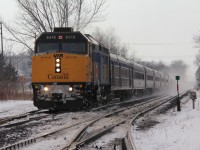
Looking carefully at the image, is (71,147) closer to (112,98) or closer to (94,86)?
Result: (94,86)

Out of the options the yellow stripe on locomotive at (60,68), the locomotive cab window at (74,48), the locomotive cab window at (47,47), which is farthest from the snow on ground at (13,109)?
the locomotive cab window at (74,48)

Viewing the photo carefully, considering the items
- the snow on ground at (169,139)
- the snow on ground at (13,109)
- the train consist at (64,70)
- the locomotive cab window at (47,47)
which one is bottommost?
the snow on ground at (169,139)

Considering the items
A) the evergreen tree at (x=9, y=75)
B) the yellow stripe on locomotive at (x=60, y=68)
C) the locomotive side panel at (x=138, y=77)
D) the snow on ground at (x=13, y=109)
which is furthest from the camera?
the locomotive side panel at (x=138, y=77)

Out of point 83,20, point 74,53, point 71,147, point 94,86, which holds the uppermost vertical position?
point 83,20

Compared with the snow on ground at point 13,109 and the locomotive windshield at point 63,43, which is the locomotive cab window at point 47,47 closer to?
the locomotive windshield at point 63,43

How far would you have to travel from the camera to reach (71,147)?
902 cm

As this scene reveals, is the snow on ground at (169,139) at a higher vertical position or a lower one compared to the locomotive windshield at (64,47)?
lower

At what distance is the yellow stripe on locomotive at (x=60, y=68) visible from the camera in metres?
19.6

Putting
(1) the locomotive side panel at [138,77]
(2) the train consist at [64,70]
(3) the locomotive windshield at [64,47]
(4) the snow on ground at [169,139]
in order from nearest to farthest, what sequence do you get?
(4) the snow on ground at [169,139]
(2) the train consist at [64,70]
(3) the locomotive windshield at [64,47]
(1) the locomotive side panel at [138,77]

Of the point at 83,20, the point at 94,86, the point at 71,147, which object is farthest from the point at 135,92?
the point at 71,147

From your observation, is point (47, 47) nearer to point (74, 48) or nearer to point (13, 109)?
point (74, 48)

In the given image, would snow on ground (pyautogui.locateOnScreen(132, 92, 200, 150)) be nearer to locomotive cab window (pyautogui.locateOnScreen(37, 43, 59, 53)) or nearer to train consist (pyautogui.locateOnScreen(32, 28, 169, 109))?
train consist (pyautogui.locateOnScreen(32, 28, 169, 109))

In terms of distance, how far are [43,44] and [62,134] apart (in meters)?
9.08

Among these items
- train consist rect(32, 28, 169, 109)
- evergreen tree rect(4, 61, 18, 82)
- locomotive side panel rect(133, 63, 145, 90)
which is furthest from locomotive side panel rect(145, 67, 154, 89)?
train consist rect(32, 28, 169, 109)
